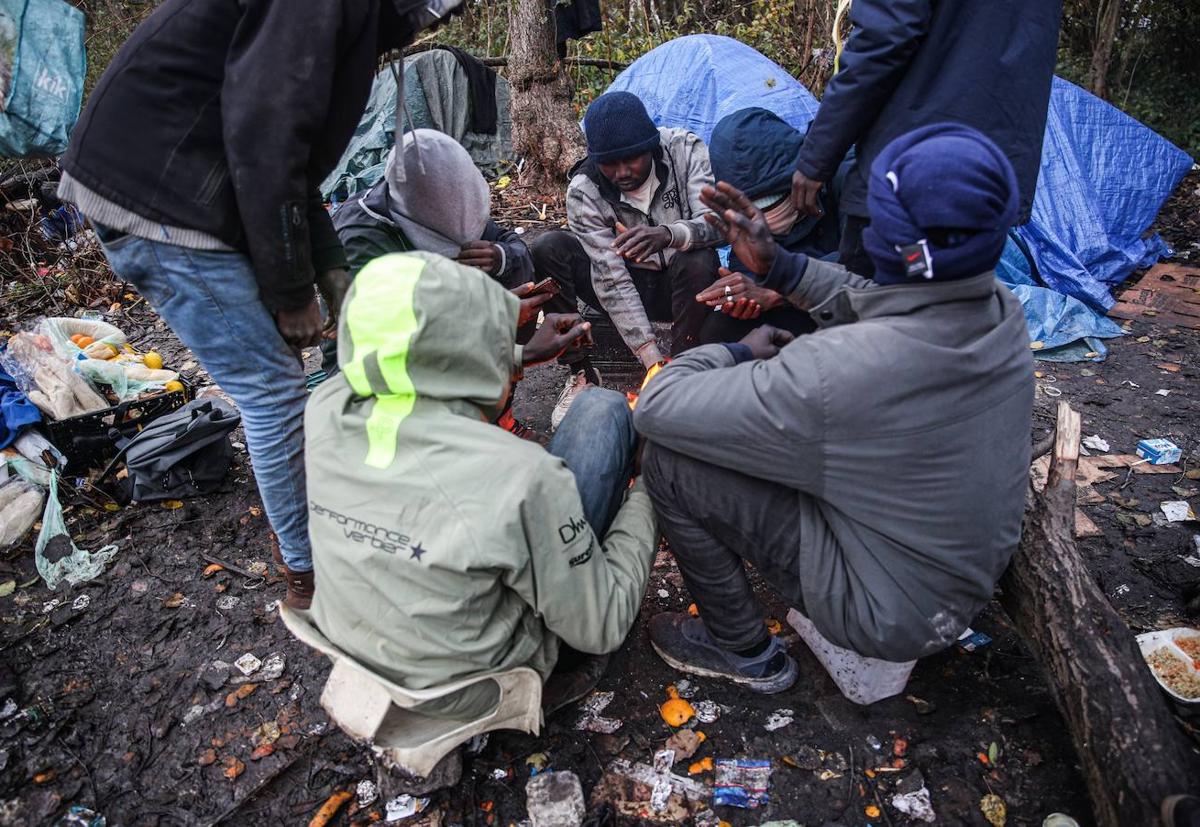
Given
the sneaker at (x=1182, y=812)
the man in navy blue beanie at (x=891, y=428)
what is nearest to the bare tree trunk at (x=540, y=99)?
the man in navy blue beanie at (x=891, y=428)

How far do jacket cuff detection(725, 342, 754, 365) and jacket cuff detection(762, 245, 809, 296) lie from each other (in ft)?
0.95

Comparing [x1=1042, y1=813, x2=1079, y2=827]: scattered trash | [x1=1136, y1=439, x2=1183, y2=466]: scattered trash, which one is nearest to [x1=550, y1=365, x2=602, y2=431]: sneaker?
[x1=1042, y1=813, x2=1079, y2=827]: scattered trash

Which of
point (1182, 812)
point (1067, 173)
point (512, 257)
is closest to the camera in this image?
point (1182, 812)

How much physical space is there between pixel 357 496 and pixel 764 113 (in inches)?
114

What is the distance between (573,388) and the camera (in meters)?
3.99

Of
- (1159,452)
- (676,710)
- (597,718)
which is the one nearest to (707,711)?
(676,710)

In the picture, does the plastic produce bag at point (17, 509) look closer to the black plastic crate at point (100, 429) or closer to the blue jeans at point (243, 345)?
the black plastic crate at point (100, 429)

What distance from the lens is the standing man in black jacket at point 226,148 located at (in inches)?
74.2

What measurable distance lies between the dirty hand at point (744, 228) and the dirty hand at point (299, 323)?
54.2 inches

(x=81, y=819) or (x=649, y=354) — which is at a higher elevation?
(x=649, y=354)

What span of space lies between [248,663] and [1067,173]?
6295 mm

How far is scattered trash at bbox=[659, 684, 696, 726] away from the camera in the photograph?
2.29m

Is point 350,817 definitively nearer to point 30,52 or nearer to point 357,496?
point 357,496

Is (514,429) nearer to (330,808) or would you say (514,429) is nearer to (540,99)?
(330,808)
